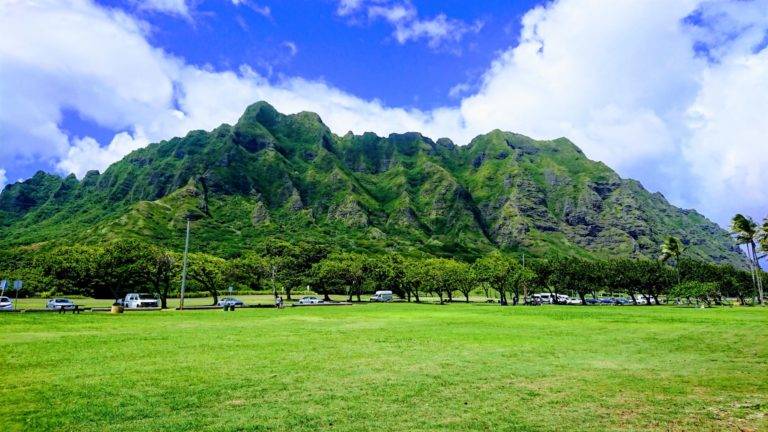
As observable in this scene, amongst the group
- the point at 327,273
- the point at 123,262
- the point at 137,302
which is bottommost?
the point at 137,302

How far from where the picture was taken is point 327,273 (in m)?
95.0

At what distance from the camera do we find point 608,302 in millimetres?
105750

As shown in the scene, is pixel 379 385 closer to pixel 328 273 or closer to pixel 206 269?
pixel 206 269

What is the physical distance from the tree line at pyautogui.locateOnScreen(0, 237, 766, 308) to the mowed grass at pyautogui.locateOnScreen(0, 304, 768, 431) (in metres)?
51.7

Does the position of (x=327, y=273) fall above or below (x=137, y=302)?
above

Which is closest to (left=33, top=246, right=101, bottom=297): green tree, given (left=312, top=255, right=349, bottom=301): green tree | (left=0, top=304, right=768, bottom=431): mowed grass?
(left=312, top=255, right=349, bottom=301): green tree

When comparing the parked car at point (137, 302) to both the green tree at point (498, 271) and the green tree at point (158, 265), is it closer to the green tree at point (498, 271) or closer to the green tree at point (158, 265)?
the green tree at point (158, 265)

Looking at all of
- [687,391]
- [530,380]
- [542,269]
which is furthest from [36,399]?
[542,269]

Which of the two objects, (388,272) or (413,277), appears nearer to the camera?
(413,277)

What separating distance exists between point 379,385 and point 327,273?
81.9 meters

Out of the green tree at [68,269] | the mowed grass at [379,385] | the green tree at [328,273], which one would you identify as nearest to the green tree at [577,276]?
the green tree at [328,273]

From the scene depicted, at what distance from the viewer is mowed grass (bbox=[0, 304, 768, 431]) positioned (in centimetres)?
1049

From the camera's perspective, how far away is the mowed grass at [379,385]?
1049 centimetres

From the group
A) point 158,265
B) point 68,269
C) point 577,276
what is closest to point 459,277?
Result: point 577,276
